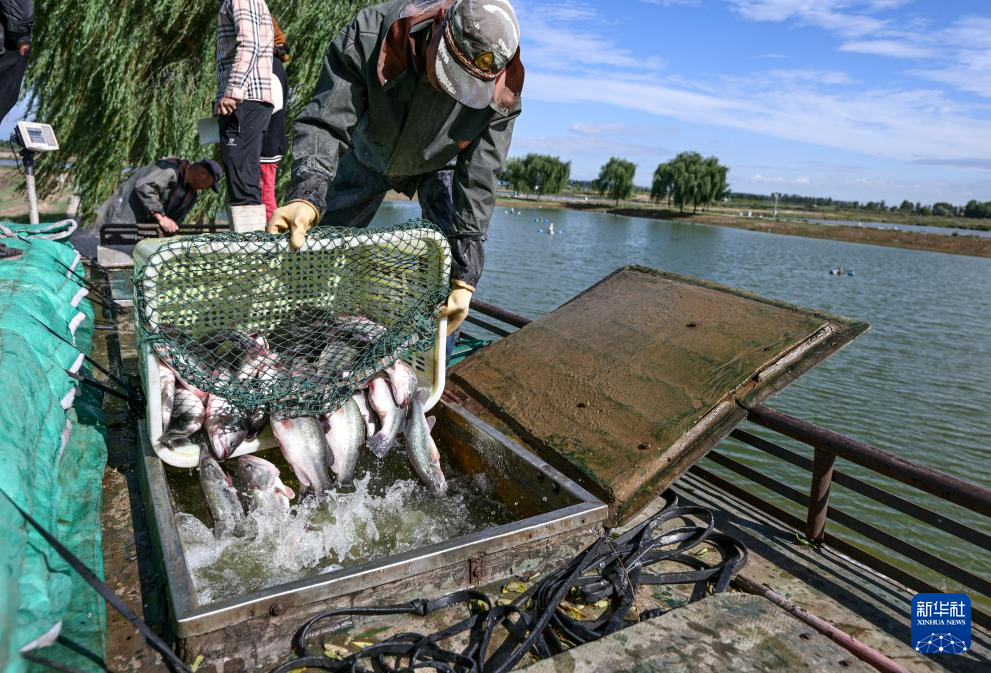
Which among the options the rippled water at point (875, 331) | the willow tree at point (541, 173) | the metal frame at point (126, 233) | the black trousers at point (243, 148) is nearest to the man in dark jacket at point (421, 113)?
the black trousers at point (243, 148)

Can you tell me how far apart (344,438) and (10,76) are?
3.88 meters

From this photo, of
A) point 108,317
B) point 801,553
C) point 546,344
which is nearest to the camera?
point 801,553

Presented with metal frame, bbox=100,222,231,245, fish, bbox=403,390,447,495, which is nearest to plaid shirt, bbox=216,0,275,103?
metal frame, bbox=100,222,231,245

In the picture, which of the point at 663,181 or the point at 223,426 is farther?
the point at 663,181

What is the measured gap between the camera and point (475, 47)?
2775 millimetres

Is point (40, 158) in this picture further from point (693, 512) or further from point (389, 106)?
point (693, 512)

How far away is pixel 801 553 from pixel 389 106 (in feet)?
9.74

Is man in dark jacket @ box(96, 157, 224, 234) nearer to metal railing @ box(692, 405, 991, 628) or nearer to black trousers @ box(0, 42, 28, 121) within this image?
black trousers @ box(0, 42, 28, 121)

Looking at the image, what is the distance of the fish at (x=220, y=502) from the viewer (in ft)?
8.87

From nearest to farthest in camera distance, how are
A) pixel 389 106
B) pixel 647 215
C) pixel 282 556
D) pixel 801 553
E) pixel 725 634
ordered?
pixel 725 634 < pixel 282 556 < pixel 801 553 < pixel 389 106 < pixel 647 215

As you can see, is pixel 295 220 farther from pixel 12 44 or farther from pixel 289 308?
pixel 12 44

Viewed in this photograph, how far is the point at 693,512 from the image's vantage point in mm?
3051

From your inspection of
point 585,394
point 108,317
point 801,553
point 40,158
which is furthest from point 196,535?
point 40,158

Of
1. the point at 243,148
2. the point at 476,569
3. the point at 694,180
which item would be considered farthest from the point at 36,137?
the point at 694,180
